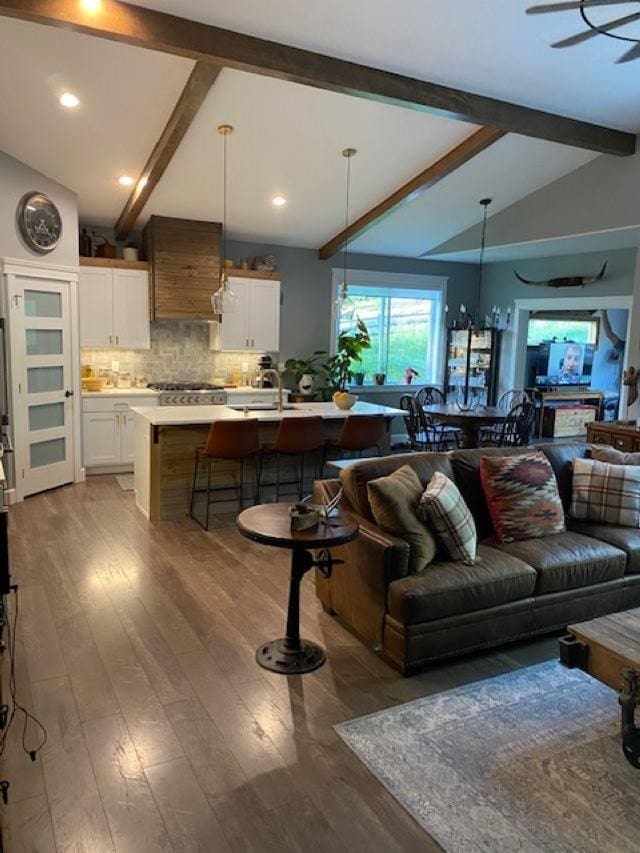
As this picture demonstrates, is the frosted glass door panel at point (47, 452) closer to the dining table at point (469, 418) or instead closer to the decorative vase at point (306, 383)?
the decorative vase at point (306, 383)

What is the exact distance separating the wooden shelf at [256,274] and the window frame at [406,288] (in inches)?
39.8

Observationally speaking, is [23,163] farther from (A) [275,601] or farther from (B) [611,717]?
(B) [611,717]

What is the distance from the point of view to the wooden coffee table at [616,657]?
212 cm

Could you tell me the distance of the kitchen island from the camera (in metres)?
4.95

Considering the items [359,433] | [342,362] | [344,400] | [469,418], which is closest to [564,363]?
[342,362]

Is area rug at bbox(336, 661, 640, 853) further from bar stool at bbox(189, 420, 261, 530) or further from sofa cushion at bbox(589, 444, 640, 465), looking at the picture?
bar stool at bbox(189, 420, 261, 530)

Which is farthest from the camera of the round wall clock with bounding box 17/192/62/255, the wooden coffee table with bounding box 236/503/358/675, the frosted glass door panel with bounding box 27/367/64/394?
the frosted glass door panel with bounding box 27/367/64/394

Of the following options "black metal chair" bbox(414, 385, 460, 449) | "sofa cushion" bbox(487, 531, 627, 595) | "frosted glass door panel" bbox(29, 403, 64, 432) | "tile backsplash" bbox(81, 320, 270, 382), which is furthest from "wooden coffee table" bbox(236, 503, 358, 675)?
"tile backsplash" bbox(81, 320, 270, 382)

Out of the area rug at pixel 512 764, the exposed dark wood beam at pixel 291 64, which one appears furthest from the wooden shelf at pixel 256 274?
the area rug at pixel 512 764

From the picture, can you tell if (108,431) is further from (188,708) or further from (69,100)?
(188,708)

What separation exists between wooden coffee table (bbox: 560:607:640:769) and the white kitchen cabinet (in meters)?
5.74

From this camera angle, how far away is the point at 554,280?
8.41 m

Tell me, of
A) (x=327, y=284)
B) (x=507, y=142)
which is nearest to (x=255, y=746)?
(x=507, y=142)

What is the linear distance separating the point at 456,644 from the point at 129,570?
2.18 meters
